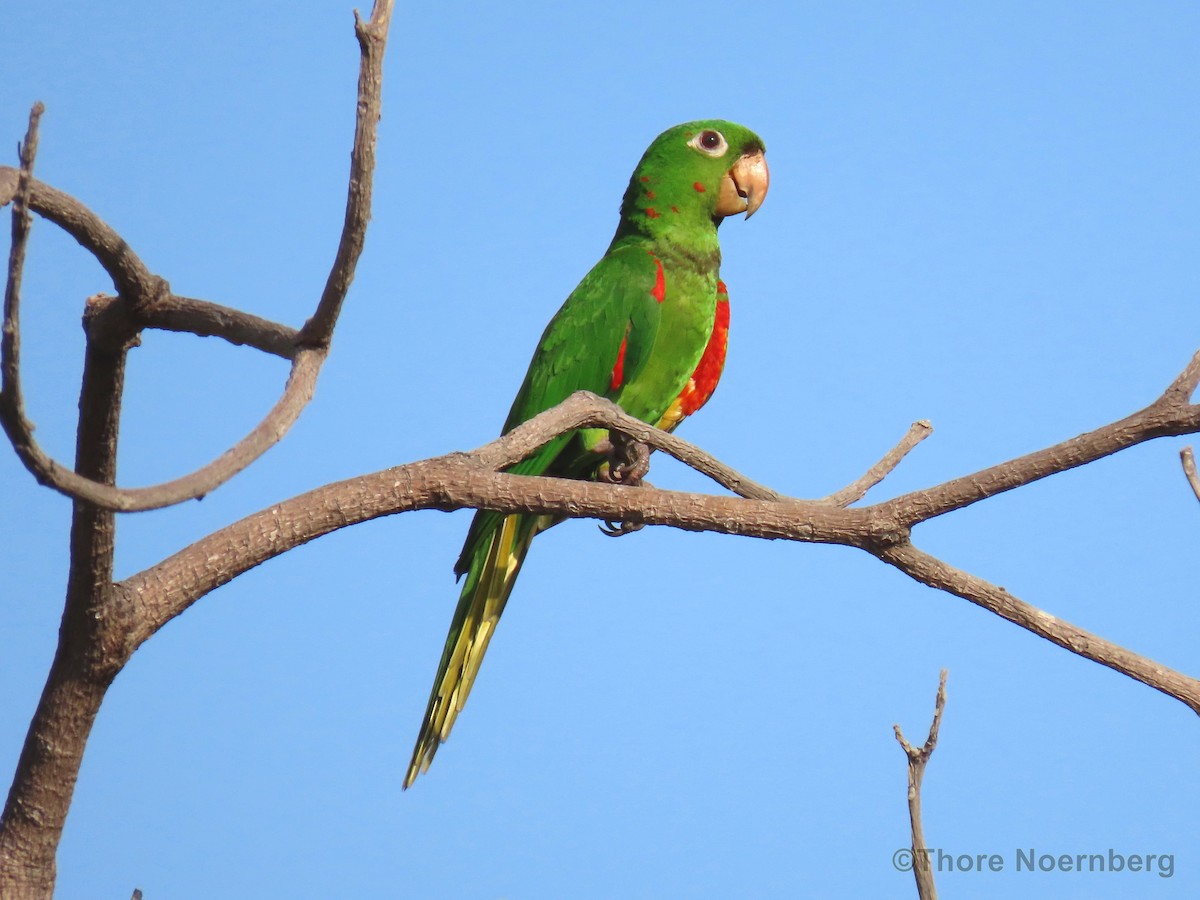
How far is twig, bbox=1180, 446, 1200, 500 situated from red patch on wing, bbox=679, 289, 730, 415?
2.16 meters

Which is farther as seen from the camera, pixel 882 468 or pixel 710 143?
pixel 710 143

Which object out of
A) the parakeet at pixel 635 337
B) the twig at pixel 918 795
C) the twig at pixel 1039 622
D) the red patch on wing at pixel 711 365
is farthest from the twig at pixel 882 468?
the red patch on wing at pixel 711 365

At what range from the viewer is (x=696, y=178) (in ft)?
14.6

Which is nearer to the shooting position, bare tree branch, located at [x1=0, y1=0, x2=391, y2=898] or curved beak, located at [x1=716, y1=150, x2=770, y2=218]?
bare tree branch, located at [x1=0, y1=0, x2=391, y2=898]

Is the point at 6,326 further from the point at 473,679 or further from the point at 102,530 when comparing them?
the point at 473,679

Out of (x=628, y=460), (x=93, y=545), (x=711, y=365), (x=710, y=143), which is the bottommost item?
(x=93, y=545)

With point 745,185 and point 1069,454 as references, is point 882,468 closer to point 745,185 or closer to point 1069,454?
point 1069,454

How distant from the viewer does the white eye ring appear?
4477mm

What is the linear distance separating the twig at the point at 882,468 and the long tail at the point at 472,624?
1301 mm


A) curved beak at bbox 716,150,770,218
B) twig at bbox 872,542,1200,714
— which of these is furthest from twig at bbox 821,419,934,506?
curved beak at bbox 716,150,770,218

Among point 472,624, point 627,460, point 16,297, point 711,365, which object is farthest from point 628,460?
point 16,297

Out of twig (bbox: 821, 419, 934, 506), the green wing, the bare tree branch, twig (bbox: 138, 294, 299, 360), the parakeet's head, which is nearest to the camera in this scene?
the bare tree branch

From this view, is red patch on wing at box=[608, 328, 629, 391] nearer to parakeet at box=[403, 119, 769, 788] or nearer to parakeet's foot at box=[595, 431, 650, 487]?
parakeet at box=[403, 119, 769, 788]

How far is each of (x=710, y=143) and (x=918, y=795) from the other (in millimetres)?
Result: 3076
